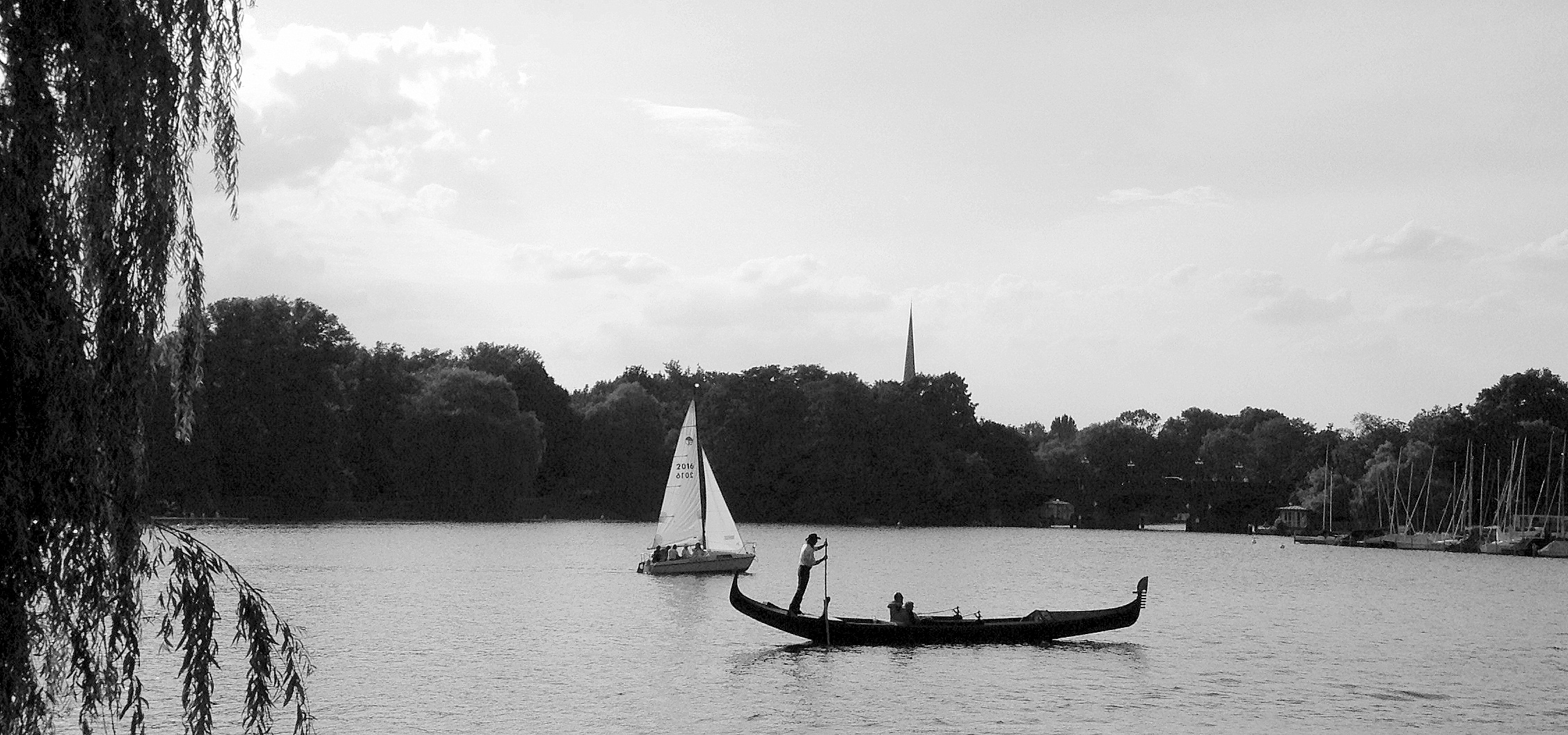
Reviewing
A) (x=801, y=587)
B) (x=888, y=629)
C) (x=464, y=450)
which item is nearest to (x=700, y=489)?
(x=801, y=587)

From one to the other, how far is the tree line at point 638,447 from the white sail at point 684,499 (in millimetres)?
43594

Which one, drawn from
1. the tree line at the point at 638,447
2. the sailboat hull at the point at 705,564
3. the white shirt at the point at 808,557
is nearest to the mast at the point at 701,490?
the sailboat hull at the point at 705,564

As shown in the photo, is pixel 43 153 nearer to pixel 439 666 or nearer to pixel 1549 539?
pixel 439 666

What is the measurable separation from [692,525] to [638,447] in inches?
3291

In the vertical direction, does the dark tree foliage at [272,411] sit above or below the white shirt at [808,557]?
above

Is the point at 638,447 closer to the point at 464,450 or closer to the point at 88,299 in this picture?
the point at 464,450

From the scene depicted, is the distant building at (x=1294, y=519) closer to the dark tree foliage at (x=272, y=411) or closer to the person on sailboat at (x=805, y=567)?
the dark tree foliage at (x=272, y=411)

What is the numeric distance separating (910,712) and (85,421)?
70.0ft

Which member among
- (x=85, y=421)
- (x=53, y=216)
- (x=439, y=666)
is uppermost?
(x=53, y=216)

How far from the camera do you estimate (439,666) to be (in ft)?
115

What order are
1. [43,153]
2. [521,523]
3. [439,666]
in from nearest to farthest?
[43,153] → [439,666] → [521,523]

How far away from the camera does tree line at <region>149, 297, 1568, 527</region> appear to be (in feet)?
351

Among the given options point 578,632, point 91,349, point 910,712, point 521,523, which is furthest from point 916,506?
point 91,349

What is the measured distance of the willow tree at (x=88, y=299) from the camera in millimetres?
10188
